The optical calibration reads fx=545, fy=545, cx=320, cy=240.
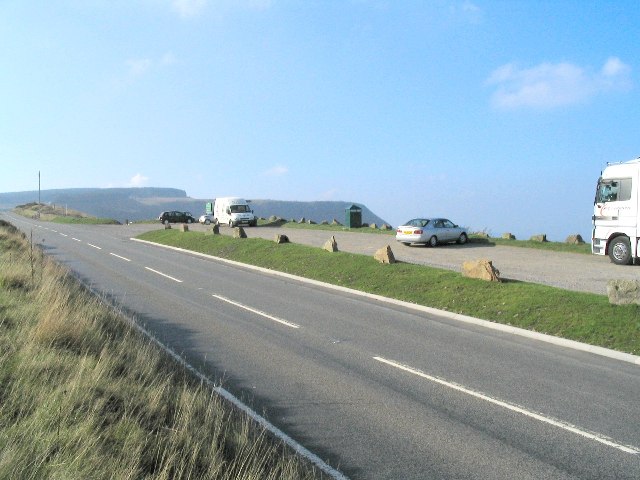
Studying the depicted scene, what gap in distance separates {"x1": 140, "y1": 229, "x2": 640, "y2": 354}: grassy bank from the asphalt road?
104 centimetres

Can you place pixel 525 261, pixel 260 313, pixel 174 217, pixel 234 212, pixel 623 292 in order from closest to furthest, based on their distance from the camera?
1. pixel 623 292
2. pixel 260 313
3. pixel 525 261
4. pixel 234 212
5. pixel 174 217

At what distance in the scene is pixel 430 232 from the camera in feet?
92.7

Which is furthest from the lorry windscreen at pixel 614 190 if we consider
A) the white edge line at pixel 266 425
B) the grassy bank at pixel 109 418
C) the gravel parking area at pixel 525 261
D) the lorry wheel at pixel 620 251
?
the grassy bank at pixel 109 418

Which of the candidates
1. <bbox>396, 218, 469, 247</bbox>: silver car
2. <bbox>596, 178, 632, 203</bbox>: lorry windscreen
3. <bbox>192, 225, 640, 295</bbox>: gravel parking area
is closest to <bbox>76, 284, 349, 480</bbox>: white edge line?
<bbox>192, 225, 640, 295</bbox>: gravel parking area

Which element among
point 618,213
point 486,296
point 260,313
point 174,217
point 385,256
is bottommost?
point 260,313

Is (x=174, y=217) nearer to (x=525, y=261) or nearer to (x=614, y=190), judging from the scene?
(x=525, y=261)

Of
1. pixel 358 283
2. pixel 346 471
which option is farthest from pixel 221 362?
pixel 358 283

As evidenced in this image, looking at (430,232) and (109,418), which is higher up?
(430,232)

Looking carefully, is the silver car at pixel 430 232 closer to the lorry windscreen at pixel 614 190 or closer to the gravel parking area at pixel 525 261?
the gravel parking area at pixel 525 261

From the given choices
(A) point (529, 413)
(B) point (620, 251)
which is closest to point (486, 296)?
(A) point (529, 413)

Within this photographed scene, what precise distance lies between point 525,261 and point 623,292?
33.6 ft

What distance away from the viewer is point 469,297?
14.0 meters

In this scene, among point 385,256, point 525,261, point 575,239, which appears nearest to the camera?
point 385,256

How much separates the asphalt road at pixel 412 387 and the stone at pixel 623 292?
2.53 meters
